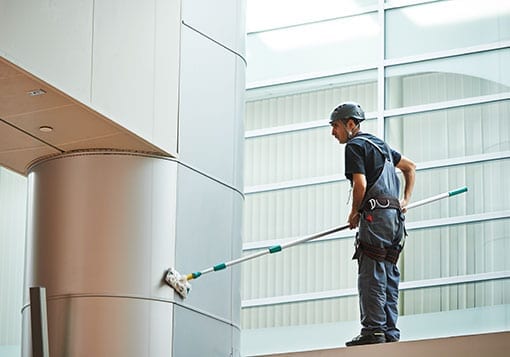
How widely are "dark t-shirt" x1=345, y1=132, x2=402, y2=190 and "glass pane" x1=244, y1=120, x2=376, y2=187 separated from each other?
18.0ft

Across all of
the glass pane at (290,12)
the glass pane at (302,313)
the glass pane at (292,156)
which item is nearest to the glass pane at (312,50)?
the glass pane at (290,12)

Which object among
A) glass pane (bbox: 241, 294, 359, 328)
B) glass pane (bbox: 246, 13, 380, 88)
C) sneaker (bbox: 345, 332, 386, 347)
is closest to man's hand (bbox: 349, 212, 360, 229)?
sneaker (bbox: 345, 332, 386, 347)

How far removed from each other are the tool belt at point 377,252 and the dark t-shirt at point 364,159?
50 centimetres

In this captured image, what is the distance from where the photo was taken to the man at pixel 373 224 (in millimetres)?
12320

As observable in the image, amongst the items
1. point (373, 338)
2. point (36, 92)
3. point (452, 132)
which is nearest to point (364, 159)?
point (373, 338)

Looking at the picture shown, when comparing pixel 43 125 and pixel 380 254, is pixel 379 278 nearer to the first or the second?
pixel 380 254

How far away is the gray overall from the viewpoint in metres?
12.3

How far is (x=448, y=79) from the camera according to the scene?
1723cm

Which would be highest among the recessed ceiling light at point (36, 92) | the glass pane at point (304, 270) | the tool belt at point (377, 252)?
the recessed ceiling light at point (36, 92)

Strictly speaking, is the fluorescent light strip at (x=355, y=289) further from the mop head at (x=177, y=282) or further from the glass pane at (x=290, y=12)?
the mop head at (x=177, y=282)

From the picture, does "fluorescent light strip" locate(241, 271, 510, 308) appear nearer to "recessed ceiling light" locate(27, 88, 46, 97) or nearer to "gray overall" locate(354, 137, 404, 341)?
"gray overall" locate(354, 137, 404, 341)

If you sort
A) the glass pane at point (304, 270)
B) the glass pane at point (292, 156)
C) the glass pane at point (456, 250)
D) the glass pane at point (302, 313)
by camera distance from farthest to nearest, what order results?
the glass pane at point (292, 156) → the glass pane at point (304, 270) → the glass pane at point (302, 313) → the glass pane at point (456, 250)

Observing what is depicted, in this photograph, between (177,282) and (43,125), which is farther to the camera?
(177,282)

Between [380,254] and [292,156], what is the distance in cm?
611
